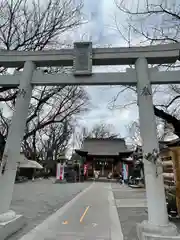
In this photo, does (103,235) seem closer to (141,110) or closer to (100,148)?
(141,110)

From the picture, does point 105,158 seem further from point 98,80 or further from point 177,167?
point 98,80

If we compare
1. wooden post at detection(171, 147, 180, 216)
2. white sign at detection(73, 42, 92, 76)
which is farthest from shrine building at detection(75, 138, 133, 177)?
white sign at detection(73, 42, 92, 76)

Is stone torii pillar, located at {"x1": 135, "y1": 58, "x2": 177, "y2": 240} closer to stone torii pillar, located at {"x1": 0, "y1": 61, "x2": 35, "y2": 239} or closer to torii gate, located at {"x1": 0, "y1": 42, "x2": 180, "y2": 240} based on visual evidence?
torii gate, located at {"x1": 0, "y1": 42, "x2": 180, "y2": 240}

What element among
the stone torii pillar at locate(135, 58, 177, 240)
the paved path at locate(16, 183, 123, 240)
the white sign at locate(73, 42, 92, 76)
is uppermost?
the white sign at locate(73, 42, 92, 76)

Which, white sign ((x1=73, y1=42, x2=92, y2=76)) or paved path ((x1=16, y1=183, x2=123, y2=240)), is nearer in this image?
paved path ((x1=16, y1=183, x2=123, y2=240))

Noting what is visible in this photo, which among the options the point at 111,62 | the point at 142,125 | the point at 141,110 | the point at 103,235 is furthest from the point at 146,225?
the point at 111,62

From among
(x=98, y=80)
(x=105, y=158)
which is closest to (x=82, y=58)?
(x=98, y=80)

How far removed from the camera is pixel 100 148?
33.7 m

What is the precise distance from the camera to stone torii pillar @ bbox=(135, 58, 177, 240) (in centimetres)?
354

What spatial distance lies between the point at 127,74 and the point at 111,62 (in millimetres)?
541

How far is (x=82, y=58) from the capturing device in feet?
15.3

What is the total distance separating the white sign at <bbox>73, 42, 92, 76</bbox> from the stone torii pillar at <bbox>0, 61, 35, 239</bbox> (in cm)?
101

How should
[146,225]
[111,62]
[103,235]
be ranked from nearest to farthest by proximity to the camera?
[146,225], [103,235], [111,62]

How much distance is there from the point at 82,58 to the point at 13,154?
A: 8.04ft
